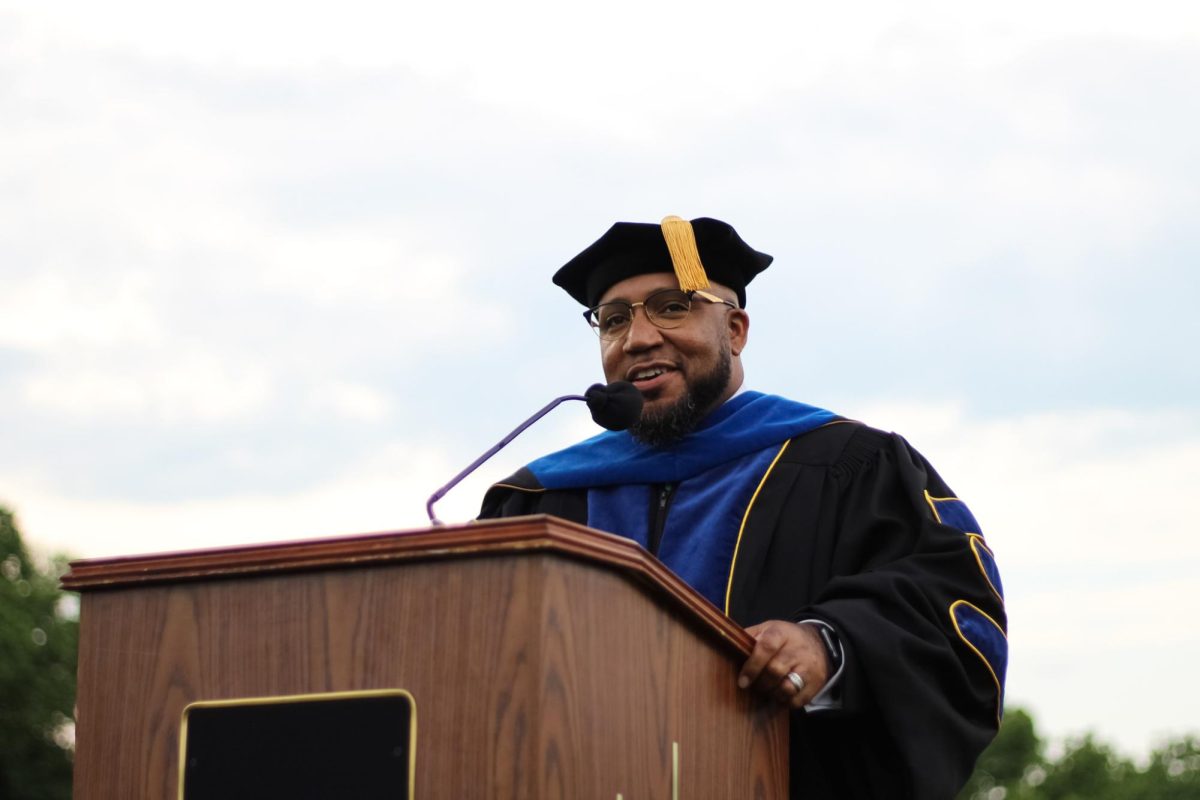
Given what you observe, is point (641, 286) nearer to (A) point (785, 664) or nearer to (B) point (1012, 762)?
(A) point (785, 664)

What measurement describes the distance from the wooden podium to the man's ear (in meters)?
2.08

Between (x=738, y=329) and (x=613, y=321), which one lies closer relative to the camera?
(x=613, y=321)

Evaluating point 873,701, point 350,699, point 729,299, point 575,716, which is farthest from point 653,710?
point 729,299

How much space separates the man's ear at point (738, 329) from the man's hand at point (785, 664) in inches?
68.2

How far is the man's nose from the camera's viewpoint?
15.6ft

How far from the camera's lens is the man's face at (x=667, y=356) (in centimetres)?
476

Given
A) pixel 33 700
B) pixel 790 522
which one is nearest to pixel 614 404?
pixel 790 522

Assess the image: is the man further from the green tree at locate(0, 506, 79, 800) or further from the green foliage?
the green foliage

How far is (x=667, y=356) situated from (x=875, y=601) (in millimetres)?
1312

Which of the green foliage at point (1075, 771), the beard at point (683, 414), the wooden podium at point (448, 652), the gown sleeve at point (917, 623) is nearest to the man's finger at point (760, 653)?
the wooden podium at point (448, 652)

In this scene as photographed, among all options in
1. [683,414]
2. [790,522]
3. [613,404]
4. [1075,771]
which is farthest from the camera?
[1075,771]

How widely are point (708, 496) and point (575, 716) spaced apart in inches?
74.4

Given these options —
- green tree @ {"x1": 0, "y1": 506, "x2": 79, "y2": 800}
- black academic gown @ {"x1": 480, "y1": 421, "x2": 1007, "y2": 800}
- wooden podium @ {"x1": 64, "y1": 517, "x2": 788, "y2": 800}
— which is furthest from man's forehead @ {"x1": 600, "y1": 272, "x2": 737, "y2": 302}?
green tree @ {"x1": 0, "y1": 506, "x2": 79, "y2": 800}

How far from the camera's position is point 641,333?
477cm
